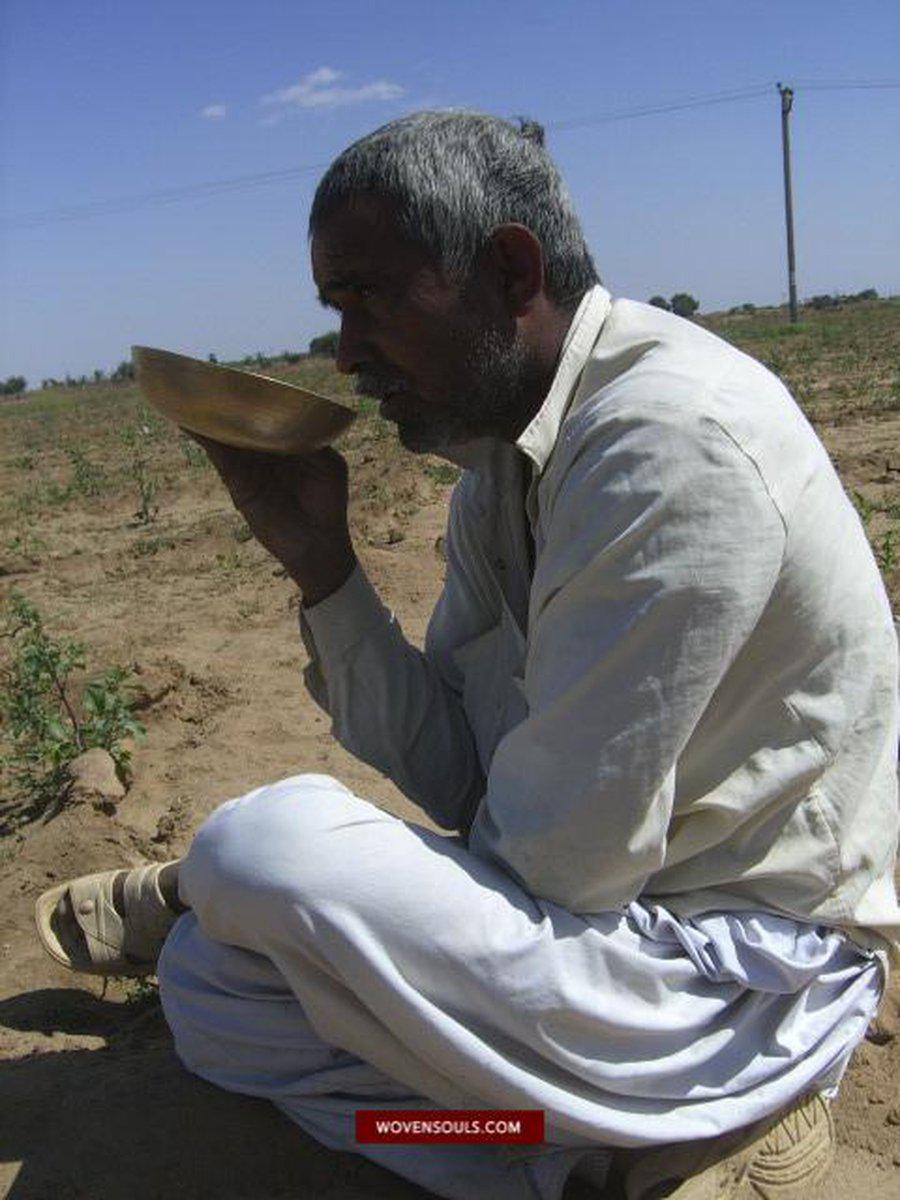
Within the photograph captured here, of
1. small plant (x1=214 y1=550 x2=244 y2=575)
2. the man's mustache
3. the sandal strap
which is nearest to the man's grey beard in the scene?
the man's mustache

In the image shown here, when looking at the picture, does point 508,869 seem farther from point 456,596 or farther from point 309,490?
point 309,490

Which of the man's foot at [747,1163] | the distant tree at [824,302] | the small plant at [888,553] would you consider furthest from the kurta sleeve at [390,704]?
the distant tree at [824,302]

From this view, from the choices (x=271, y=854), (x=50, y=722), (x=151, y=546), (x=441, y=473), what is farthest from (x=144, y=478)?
(x=271, y=854)

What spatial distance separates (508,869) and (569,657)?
12.9 inches

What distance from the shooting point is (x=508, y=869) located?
1759 mm

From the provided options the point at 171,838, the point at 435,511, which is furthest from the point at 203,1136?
the point at 435,511

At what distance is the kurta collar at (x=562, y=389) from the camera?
1.86 meters

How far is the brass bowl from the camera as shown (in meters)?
2.07

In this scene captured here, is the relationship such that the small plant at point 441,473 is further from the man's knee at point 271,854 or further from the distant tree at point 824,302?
the distant tree at point 824,302

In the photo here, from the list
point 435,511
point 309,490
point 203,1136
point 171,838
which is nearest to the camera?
point 203,1136

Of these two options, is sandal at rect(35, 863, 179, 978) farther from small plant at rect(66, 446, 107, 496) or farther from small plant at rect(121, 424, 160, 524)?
small plant at rect(66, 446, 107, 496)

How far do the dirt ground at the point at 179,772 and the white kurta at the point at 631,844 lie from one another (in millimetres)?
195

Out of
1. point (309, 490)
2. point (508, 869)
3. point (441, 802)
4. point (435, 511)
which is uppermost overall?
Answer: point (309, 490)

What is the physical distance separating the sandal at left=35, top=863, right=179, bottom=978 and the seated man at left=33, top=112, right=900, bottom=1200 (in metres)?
0.36
